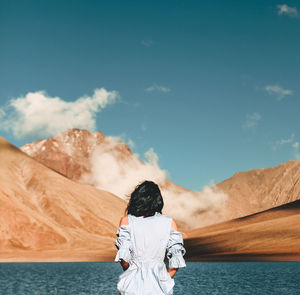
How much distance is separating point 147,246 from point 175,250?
0.38m

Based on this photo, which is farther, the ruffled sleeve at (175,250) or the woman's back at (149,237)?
the woman's back at (149,237)

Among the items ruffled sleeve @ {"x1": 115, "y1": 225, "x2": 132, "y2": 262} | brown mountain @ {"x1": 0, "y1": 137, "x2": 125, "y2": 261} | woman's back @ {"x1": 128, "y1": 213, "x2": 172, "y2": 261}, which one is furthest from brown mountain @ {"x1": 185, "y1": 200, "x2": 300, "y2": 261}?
ruffled sleeve @ {"x1": 115, "y1": 225, "x2": 132, "y2": 262}

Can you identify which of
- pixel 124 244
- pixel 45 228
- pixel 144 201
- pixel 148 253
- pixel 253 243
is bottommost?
pixel 148 253

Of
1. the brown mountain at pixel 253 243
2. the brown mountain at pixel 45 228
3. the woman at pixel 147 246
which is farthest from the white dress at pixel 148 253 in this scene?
the brown mountain at pixel 45 228

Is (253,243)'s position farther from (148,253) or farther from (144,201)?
(148,253)

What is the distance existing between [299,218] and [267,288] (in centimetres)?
11786

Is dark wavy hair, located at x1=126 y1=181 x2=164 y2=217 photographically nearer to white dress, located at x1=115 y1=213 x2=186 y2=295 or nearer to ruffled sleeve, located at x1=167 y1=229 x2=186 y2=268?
white dress, located at x1=115 y1=213 x2=186 y2=295

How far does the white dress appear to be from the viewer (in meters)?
6.70

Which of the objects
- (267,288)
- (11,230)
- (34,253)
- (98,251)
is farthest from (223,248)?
(267,288)

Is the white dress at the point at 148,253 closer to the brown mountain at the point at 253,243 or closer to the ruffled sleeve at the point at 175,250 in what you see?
the ruffled sleeve at the point at 175,250

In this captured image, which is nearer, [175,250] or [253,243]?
[175,250]

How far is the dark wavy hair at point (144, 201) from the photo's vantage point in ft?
23.8

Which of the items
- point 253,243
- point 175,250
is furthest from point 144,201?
point 253,243

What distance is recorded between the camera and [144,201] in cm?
728
